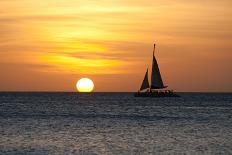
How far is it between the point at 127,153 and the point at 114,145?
5.70 meters

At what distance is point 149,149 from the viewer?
167 feet

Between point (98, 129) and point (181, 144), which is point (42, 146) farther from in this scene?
point (98, 129)

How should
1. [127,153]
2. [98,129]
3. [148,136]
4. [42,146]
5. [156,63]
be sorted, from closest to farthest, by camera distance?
[127,153] → [42,146] → [148,136] → [98,129] → [156,63]

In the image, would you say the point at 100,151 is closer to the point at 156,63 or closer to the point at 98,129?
the point at 98,129

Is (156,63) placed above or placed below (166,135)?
above

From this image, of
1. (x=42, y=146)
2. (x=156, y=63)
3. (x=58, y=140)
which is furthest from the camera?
(x=156, y=63)

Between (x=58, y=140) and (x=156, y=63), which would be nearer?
(x=58, y=140)

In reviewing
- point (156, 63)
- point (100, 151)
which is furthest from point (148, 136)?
point (156, 63)

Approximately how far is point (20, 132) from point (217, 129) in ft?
81.1

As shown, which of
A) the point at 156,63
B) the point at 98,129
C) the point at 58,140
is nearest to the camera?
the point at 58,140

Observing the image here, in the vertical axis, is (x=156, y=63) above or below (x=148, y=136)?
above

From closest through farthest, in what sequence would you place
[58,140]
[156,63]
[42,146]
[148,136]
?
[42,146]
[58,140]
[148,136]
[156,63]

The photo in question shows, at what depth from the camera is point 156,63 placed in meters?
180

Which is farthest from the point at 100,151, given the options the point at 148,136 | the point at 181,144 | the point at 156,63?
the point at 156,63
